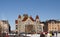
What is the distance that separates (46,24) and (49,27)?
272 cm

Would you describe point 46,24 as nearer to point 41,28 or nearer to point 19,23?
point 41,28

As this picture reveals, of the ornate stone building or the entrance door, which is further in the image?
the ornate stone building

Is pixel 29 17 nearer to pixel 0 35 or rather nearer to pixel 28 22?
pixel 28 22

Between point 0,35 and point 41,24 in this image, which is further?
point 41,24

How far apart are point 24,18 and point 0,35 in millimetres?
82408

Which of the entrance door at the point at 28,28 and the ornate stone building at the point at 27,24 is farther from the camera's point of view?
the ornate stone building at the point at 27,24

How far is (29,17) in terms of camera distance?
102m

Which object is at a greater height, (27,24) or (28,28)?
(27,24)

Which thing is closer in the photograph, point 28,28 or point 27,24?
point 28,28

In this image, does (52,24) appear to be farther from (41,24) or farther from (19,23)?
(19,23)

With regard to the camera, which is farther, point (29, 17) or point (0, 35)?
point (29, 17)

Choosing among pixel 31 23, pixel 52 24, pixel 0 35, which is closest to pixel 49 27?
pixel 52 24

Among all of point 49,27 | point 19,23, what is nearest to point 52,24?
point 49,27

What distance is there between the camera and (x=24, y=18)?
103 meters
